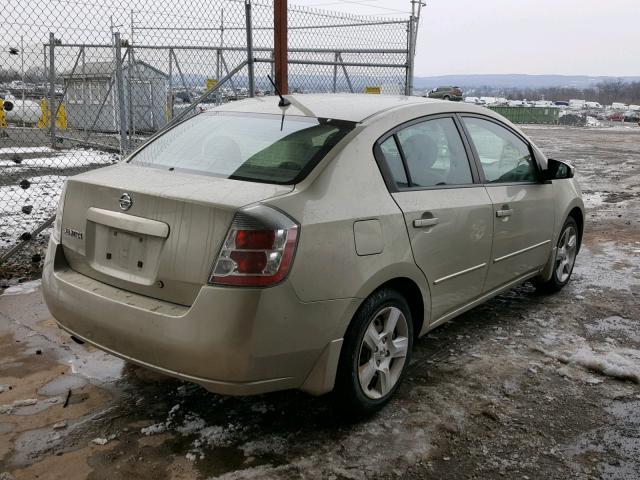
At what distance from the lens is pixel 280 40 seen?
6004 mm

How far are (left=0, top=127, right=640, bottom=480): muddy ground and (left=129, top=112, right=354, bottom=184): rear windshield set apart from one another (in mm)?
1266

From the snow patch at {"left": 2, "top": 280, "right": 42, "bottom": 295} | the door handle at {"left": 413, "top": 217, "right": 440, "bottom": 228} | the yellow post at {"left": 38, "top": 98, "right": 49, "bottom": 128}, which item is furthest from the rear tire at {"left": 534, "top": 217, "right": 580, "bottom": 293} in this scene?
the yellow post at {"left": 38, "top": 98, "right": 49, "bottom": 128}

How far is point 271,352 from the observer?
261 cm

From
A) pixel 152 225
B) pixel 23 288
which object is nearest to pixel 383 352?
pixel 152 225

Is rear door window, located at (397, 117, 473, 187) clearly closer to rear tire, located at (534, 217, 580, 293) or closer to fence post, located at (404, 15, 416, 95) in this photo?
rear tire, located at (534, 217, 580, 293)

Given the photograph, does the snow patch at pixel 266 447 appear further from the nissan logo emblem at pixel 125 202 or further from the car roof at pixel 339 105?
the car roof at pixel 339 105

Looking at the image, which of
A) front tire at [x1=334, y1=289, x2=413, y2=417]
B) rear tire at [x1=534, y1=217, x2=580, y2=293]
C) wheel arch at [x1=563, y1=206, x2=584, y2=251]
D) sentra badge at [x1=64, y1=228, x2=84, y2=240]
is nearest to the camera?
front tire at [x1=334, y1=289, x2=413, y2=417]

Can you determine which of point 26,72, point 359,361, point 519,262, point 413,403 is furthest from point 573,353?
point 26,72

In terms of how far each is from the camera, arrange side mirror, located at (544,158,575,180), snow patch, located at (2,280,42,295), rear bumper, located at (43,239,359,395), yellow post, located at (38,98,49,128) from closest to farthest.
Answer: rear bumper, located at (43,239,359,395) < side mirror, located at (544,158,575,180) < snow patch, located at (2,280,42,295) < yellow post, located at (38,98,49,128)

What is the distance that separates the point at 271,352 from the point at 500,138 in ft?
8.76

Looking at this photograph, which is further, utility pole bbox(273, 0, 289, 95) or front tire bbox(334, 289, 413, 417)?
utility pole bbox(273, 0, 289, 95)

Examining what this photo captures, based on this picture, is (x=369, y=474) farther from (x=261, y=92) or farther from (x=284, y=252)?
(x=261, y=92)

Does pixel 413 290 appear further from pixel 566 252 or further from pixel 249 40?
pixel 249 40

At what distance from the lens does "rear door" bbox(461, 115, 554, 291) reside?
4.07 m
